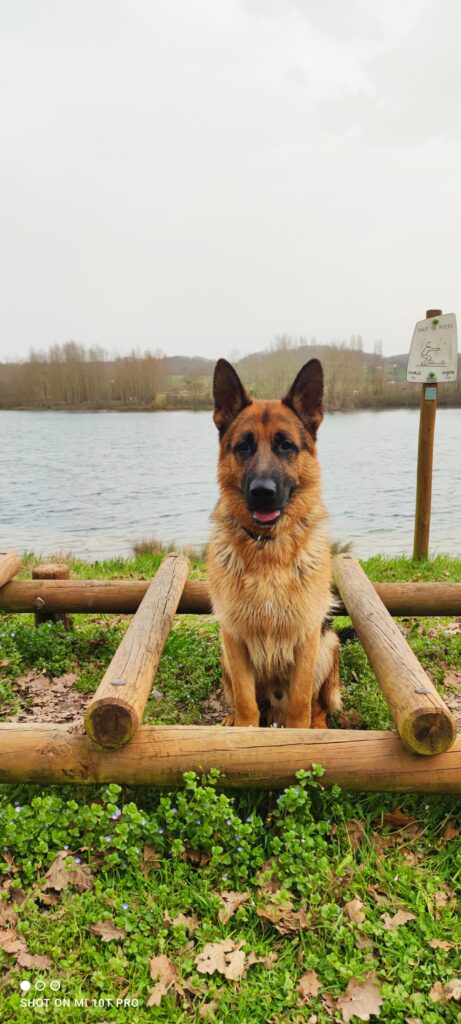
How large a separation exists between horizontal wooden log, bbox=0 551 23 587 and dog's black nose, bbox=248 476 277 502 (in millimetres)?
3015

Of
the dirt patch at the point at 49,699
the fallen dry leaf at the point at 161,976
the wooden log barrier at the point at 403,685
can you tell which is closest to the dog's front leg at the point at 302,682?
the wooden log barrier at the point at 403,685

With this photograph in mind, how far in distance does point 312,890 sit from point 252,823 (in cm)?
40

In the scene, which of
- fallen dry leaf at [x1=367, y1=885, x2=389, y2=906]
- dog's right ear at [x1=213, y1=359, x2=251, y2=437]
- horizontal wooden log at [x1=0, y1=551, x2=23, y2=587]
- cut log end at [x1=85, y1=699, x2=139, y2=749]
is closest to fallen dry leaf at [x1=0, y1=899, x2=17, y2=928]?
cut log end at [x1=85, y1=699, x2=139, y2=749]

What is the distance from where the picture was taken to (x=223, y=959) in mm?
2486

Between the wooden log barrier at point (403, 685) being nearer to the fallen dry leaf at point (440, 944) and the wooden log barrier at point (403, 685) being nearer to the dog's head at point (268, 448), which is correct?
the fallen dry leaf at point (440, 944)

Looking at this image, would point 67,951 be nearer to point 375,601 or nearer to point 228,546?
point 228,546

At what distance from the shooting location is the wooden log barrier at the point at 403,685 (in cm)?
289

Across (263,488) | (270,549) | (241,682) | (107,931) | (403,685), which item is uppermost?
(263,488)

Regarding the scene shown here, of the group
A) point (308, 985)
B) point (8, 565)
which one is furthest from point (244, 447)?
point (8, 565)

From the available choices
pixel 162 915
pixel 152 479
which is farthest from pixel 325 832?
pixel 152 479

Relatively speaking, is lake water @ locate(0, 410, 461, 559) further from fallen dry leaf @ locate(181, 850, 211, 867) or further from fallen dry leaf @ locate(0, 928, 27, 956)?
fallen dry leaf @ locate(0, 928, 27, 956)

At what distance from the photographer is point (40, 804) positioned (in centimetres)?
306

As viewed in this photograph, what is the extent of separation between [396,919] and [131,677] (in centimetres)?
162

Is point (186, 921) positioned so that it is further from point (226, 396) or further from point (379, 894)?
point (226, 396)
